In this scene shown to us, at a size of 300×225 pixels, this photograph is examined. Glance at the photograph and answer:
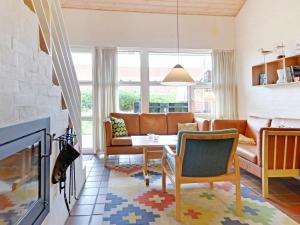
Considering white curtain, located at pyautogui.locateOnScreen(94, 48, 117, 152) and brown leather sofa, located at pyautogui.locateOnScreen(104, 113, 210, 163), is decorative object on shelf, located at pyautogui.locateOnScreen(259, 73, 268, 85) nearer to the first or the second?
brown leather sofa, located at pyautogui.locateOnScreen(104, 113, 210, 163)

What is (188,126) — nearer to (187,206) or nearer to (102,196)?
(187,206)

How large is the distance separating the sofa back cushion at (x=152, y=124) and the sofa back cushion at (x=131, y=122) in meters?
0.09

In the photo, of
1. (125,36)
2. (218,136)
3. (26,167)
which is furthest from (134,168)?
(125,36)

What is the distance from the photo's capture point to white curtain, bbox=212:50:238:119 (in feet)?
17.8

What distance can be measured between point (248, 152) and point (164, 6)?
3.52m

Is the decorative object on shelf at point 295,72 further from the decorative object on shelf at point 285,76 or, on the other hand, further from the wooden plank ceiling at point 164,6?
the wooden plank ceiling at point 164,6

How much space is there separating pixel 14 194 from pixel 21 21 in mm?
1017

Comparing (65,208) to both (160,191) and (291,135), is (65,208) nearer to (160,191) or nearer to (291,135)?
(160,191)

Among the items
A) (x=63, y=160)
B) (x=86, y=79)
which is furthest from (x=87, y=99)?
(x=63, y=160)

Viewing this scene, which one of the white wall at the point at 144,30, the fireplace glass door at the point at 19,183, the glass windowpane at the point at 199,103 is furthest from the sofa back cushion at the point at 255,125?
the fireplace glass door at the point at 19,183

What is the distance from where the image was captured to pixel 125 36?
5.16 metres

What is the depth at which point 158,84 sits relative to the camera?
5453 mm

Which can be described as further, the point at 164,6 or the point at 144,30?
the point at 144,30

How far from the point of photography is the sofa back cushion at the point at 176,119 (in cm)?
491
